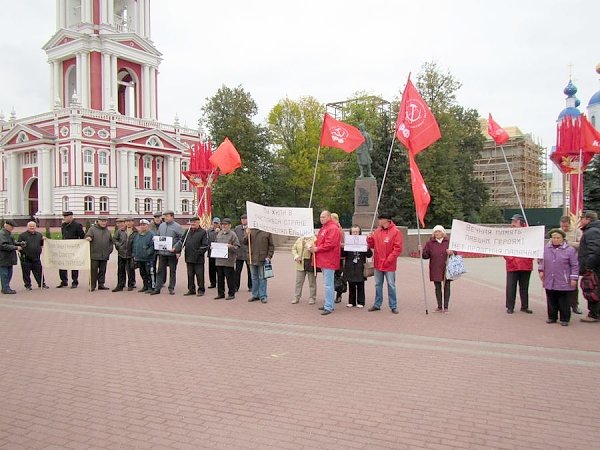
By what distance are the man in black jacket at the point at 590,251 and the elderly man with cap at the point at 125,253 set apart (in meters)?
10.0

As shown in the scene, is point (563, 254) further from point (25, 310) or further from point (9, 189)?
point (9, 189)

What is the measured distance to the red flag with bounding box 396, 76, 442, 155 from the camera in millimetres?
10406

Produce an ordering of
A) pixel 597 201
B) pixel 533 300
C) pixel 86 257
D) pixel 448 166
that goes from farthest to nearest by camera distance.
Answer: pixel 448 166, pixel 597 201, pixel 86 257, pixel 533 300

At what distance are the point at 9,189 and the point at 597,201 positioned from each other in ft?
206

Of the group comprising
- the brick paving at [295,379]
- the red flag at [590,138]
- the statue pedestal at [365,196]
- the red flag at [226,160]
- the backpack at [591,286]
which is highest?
the red flag at [590,138]

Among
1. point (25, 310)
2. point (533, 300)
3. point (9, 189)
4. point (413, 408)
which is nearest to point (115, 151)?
point (9, 189)

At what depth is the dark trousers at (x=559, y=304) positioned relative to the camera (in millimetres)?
8430

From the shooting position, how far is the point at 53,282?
14.9 metres

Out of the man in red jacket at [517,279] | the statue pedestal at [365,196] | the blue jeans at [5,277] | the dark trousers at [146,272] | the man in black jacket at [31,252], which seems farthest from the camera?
the statue pedestal at [365,196]

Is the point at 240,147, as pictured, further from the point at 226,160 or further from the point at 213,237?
the point at 213,237

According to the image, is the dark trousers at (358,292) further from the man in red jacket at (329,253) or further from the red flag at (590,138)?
the red flag at (590,138)

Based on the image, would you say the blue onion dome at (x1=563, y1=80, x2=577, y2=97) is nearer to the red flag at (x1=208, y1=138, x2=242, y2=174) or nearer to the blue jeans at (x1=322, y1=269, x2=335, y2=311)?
the red flag at (x1=208, y1=138, x2=242, y2=174)

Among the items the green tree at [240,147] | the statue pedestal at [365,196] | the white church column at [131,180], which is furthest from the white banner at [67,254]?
the white church column at [131,180]

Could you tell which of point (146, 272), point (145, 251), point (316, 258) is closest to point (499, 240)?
point (316, 258)
